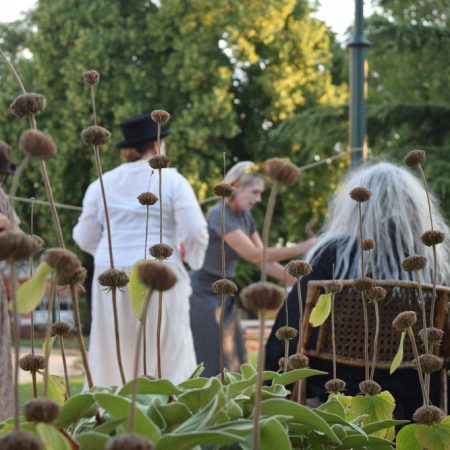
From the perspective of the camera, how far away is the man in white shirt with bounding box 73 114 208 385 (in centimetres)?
502

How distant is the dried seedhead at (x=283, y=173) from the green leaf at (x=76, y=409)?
26 cm

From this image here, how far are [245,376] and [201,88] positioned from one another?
21786 mm

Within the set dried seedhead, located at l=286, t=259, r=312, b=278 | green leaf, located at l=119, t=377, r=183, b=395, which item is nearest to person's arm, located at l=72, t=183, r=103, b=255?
dried seedhead, located at l=286, t=259, r=312, b=278

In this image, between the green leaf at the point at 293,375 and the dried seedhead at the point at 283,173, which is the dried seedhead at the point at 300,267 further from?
the dried seedhead at the point at 283,173

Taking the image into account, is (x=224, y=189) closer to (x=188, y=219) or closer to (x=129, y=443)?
(x=129, y=443)

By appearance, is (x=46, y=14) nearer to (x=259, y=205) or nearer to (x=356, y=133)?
(x=259, y=205)

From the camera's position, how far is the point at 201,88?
22.5 metres

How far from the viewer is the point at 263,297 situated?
537 millimetres

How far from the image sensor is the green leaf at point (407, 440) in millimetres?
950

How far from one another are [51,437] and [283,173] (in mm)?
213

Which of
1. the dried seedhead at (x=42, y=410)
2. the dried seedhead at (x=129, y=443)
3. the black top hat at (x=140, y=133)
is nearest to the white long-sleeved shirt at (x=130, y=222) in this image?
the black top hat at (x=140, y=133)

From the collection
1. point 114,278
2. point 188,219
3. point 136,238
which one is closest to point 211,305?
point 136,238

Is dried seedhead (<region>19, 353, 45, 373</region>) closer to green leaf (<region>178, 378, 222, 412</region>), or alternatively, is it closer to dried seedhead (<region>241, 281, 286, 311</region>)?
green leaf (<region>178, 378, 222, 412</region>)

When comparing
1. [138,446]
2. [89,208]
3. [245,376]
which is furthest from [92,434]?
[89,208]
